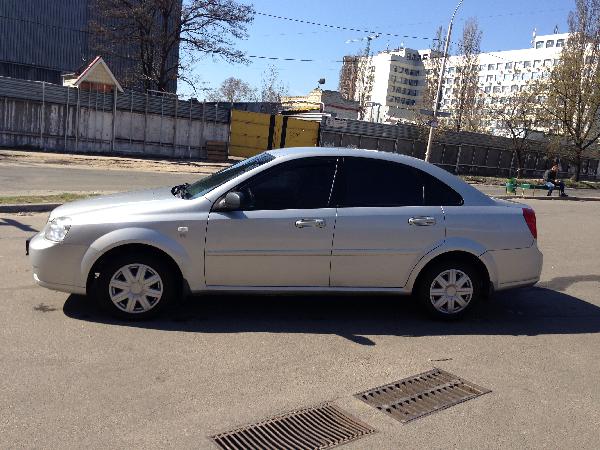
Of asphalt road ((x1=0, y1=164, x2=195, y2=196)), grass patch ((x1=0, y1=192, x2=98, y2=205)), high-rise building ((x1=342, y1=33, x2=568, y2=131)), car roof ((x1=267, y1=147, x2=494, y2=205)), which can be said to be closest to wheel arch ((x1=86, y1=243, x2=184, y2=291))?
car roof ((x1=267, y1=147, x2=494, y2=205))

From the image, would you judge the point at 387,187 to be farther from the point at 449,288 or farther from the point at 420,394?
the point at 420,394

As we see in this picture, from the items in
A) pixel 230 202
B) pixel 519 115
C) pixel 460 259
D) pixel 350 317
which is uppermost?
pixel 519 115

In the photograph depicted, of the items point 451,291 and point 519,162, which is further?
point 519,162

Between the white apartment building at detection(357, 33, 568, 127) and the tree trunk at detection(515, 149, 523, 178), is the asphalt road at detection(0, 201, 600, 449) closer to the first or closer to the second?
the tree trunk at detection(515, 149, 523, 178)

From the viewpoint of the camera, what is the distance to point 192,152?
32719 millimetres

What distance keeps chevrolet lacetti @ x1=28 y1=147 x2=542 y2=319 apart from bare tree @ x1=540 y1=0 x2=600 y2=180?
36.3m

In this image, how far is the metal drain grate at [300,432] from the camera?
322 cm

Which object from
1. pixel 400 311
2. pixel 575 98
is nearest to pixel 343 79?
pixel 575 98

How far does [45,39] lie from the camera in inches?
2050

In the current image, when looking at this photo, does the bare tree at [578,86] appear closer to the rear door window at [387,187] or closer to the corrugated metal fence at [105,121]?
the corrugated metal fence at [105,121]

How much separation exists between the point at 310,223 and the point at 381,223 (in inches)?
26.6

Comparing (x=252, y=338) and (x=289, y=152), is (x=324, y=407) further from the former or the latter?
(x=289, y=152)

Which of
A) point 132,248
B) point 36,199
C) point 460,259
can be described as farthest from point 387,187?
point 36,199

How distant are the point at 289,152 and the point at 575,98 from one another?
3795 centimetres
